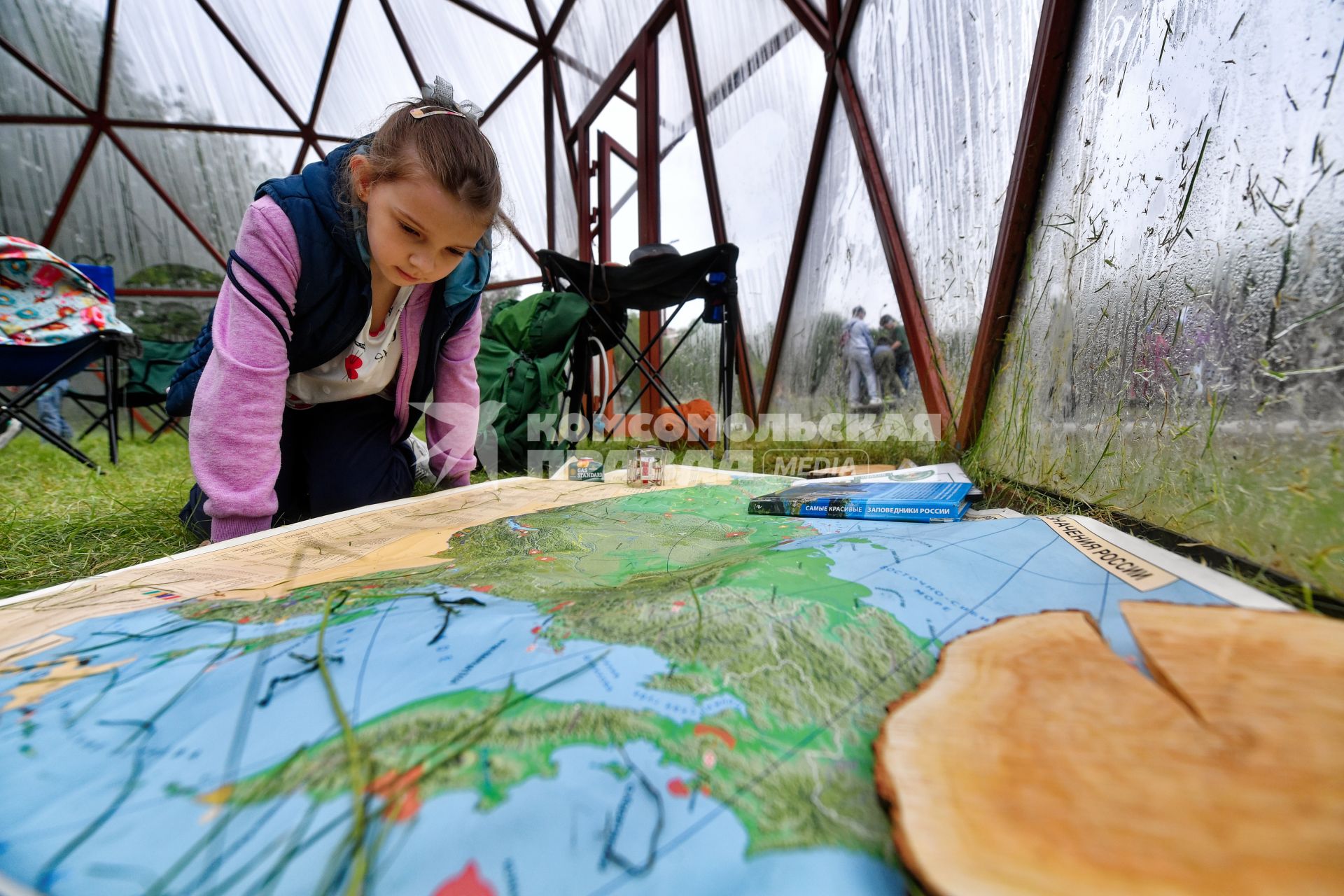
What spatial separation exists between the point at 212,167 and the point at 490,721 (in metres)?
5.88

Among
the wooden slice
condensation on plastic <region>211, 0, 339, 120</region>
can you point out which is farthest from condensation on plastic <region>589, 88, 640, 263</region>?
the wooden slice

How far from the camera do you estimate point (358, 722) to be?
30 centimetres

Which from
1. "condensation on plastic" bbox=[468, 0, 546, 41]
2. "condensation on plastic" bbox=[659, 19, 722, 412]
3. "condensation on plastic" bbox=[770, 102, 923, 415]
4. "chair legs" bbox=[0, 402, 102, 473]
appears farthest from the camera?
"condensation on plastic" bbox=[468, 0, 546, 41]

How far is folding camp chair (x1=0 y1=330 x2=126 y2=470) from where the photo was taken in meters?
1.46

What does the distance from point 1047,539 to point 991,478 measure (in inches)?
25.3

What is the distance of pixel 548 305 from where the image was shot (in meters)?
1.99

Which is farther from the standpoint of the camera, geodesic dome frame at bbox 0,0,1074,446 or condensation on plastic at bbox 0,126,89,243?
condensation on plastic at bbox 0,126,89,243

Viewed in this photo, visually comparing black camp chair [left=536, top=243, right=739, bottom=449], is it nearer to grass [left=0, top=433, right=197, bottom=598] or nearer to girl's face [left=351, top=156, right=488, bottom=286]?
girl's face [left=351, top=156, right=488, bottom=286]

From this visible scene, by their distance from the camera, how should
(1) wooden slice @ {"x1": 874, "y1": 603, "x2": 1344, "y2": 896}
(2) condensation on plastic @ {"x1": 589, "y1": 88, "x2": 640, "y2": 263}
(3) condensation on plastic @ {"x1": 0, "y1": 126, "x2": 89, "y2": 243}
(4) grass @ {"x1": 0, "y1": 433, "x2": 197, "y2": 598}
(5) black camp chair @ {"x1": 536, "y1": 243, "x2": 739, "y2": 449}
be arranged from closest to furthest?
1. (1) wooden slice @ {"x1": 874, "y1": 603, "x2": 1344, "y2": 896}
2. (4) grass @ {"x1": 0, "y1": 433, "x2": 197, "y2": 598}
3. (5) black camp chair @ {"x1": 536, "y1": 243, "x2": 739, "y2": 449}
4. (2) condensation on plastic @ {"x1": 589, "y1": 88, "x2": 640, "y2": 263}
5. (3) condensation on plastic @ {"x1": 0, "y1": 126, "x2": 89, "y2": 243}

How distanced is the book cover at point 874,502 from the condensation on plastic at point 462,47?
4426 mm

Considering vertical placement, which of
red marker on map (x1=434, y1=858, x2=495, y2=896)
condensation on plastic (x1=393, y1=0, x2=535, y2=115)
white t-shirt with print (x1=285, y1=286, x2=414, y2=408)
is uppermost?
condensation on plastic (x1=393, y1=0, x2=535, y2=115)

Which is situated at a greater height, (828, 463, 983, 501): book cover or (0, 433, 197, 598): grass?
(828, 463, 983, 501): book cover

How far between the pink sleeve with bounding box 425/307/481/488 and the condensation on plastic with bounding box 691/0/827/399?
169 centimetres

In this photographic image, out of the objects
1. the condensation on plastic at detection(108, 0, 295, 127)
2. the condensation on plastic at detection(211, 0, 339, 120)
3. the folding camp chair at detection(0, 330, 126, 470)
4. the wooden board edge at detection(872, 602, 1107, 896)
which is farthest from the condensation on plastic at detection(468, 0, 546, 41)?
the wooden board edge at detection(872, 602, 1107, 896)
